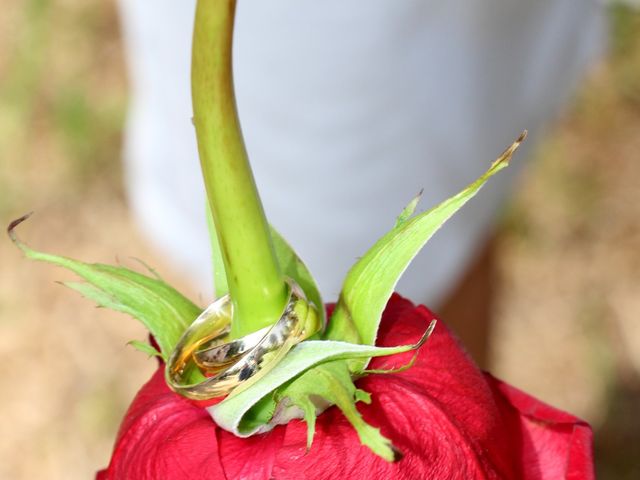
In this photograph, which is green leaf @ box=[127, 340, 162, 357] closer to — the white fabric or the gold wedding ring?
the gold wedding ring

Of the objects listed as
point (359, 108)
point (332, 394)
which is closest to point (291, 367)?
point (332, 394)

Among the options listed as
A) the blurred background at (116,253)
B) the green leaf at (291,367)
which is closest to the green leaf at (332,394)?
the green leaf at (291,367)

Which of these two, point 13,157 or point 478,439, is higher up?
point 13,157

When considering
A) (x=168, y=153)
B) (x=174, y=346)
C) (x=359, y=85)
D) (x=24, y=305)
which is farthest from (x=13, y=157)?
(x=174, y=346)

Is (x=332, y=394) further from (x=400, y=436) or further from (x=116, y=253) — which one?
(x=116, y=253)

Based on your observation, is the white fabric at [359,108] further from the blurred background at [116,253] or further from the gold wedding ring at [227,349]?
the gold wedding ring at [227,349]

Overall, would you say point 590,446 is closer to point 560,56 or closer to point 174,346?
point 174,346
